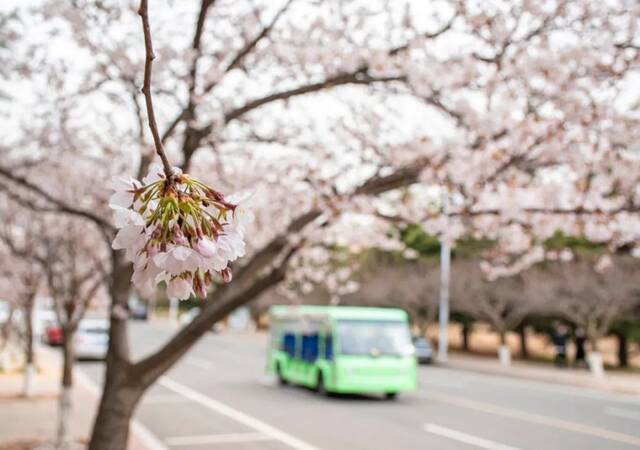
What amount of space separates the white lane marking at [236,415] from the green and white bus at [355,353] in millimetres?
2549

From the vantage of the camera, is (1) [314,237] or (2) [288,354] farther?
(2) [288,354]

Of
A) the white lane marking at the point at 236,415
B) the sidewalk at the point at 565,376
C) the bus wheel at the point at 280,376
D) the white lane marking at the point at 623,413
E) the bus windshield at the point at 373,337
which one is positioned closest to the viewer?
→ the white lane marking at the point at 236,415

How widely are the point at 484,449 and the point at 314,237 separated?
498 cm

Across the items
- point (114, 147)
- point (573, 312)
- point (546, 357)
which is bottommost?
point (546, 357)

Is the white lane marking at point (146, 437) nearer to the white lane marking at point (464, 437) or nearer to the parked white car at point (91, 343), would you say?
the white lane marking at point (464, 437)

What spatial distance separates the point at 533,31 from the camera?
578 cm

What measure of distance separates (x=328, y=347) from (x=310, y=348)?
112 centimetres

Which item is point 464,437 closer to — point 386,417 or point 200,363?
point 386,417

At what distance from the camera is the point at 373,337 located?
1602 centimetres

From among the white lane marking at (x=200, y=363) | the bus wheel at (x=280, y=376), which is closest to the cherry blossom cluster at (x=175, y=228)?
the bus wheel at (x=280, y=376)

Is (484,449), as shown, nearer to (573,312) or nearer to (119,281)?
(119,281)

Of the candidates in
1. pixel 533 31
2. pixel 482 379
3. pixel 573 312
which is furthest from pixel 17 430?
pixel 573 312

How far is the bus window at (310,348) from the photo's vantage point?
1658 centimetres

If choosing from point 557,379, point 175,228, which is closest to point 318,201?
point 175,228
